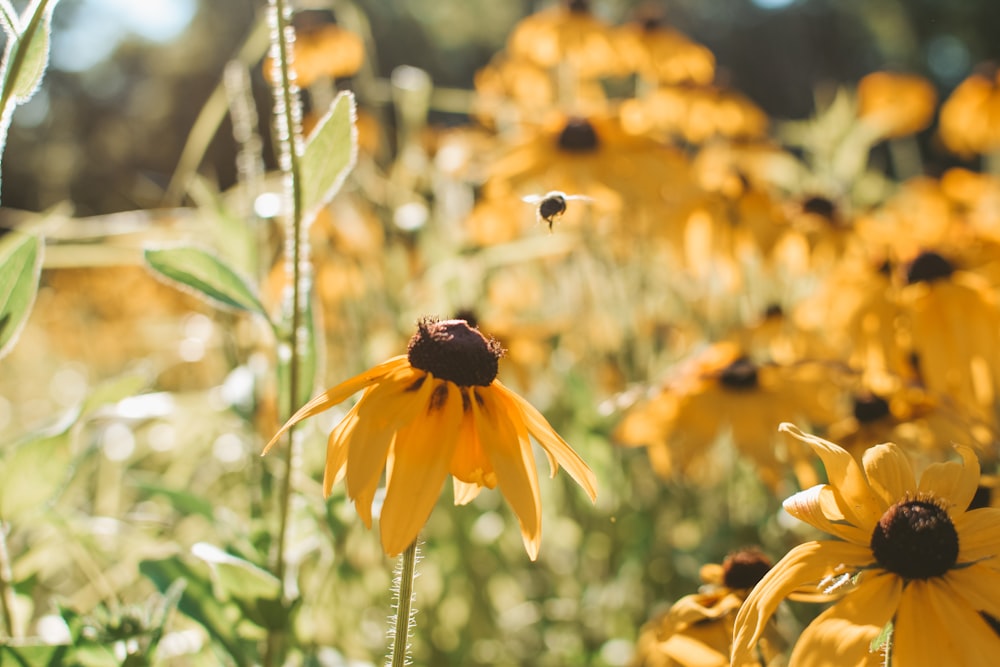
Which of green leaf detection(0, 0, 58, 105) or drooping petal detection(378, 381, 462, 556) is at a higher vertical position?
green leaf detection(0, 0, 58, 105)

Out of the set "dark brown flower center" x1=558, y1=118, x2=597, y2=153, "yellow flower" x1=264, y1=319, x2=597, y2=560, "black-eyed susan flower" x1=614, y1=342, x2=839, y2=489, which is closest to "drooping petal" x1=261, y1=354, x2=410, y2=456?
"yellow flower" x1=264, y1=319, x2=597, y2=560

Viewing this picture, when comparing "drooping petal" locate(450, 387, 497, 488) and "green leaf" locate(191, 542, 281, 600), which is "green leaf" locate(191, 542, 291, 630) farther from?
"drooping petal" locate(450, 387, 497, 488)

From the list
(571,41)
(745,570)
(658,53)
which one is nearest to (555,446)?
Answer: (745,570)

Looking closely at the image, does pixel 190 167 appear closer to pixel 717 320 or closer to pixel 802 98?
pixel 717 320

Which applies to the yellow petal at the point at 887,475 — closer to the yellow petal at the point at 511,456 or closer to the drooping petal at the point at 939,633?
the drooping petal at the point at 939,633

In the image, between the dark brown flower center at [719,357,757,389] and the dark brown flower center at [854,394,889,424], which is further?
the dark brown flower center at [719,357,757,389]

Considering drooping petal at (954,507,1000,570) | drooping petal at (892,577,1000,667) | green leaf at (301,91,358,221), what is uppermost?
green leaf at (301,91,358,221)

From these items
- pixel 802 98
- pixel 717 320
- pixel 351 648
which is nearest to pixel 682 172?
pixel 717 320

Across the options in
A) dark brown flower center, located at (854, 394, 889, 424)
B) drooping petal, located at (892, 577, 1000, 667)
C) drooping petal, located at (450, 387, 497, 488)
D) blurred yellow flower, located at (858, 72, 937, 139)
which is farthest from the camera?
blurred yellow flower, located at (858, 72, 937, 139)

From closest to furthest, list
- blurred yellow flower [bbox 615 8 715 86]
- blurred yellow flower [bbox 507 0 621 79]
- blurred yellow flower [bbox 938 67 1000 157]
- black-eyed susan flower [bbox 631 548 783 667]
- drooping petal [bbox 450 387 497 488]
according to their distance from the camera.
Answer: drooping petal [bbox 450 387 497 488] < black-eyed susan flower [bbox 631 548 783 667] < blurred yellow flower [bbox 507 0 621 79] < blurred yellow flower [bbox 615 8 715 86] < blurred yellow flower [bbox 938 67 1000 157]
